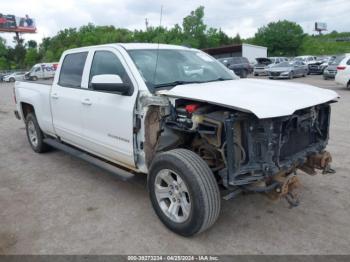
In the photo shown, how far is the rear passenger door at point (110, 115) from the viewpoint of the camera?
3.71 meters

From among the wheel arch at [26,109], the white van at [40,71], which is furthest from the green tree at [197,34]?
the wheel arch at [26,109]

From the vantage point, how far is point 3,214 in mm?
3861

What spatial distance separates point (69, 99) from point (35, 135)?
1969 mm

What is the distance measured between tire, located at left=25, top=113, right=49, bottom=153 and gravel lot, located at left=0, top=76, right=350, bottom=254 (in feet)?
3.31

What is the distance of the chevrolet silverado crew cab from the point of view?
9.60 feet

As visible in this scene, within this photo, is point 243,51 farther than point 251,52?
No

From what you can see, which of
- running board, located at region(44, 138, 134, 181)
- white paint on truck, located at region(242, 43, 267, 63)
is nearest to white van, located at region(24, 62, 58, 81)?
white paint on truck, located at region(242, 43, 267, 63)

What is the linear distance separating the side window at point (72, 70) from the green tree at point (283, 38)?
189ft

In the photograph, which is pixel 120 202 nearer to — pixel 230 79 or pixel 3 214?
pixel 3 214

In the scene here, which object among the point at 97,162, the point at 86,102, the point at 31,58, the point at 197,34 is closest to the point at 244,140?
the point at 97,162

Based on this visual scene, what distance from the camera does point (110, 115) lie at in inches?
154

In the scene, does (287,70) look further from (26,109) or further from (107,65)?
(107,65)

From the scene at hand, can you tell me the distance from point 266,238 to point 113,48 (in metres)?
2.80

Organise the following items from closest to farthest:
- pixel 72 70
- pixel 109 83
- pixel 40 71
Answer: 1. pixel 109 83
2. pixel 72 70
3. pixel 40 71
